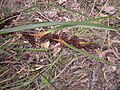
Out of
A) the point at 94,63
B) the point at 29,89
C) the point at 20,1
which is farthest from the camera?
the point at 20,1

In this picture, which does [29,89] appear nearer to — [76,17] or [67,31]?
[67,31]

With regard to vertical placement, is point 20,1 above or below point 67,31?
above

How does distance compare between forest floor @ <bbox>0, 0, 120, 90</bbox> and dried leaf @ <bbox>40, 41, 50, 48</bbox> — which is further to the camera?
dried leaf @ <bbox>40, 41, 50, 48</bbox>

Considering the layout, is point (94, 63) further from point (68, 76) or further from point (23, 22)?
point (23, 22)

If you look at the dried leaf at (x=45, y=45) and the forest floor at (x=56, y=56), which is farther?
the dried leaf at (x=45, y=45)

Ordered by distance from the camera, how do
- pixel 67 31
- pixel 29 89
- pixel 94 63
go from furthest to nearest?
1. pixel 67 31
2. pixel 94 63
3. pixel 29 89

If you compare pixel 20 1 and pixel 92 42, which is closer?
pixel 92 42

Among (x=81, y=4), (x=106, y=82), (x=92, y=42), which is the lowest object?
(x=106, y=82)

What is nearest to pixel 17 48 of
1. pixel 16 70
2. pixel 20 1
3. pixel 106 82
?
pixel 16 70
